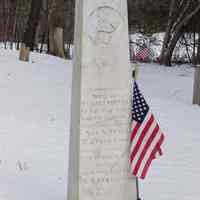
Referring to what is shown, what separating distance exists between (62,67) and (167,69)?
32.2 ft

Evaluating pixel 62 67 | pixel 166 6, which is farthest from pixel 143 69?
pixel 62 67

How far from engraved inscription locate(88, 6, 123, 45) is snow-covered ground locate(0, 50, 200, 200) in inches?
69.1

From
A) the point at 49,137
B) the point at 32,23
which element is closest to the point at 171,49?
the point at 32,23

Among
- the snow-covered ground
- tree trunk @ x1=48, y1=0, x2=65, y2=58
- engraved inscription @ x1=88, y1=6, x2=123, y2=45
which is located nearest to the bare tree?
tree trunk @ x1=48, y1=0, x2=65, y2=58

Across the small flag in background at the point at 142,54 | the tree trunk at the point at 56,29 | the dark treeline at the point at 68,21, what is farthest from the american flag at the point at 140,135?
the tree trunk at the point at 56,29

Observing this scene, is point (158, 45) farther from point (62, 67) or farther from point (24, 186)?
point (24, 186)

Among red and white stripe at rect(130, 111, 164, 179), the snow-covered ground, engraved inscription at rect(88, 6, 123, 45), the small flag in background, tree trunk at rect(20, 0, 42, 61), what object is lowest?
the snow-covered ground

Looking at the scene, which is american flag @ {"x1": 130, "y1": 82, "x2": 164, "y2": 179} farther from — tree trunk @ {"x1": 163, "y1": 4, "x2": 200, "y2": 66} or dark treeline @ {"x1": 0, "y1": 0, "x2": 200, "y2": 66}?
tree trunk @ {"x1": 163, "y1": 4, "x2": 200, "y2": 66}

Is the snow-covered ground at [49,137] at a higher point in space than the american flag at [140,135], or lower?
lower

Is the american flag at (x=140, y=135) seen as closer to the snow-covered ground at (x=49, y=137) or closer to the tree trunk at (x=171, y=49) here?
the snow-covered ground at (x=49, y=137)

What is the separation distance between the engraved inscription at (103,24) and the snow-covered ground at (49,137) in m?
1.75

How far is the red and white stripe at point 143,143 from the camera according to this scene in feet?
14.7

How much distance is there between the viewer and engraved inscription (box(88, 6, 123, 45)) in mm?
4316

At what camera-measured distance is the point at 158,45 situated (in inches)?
1234
